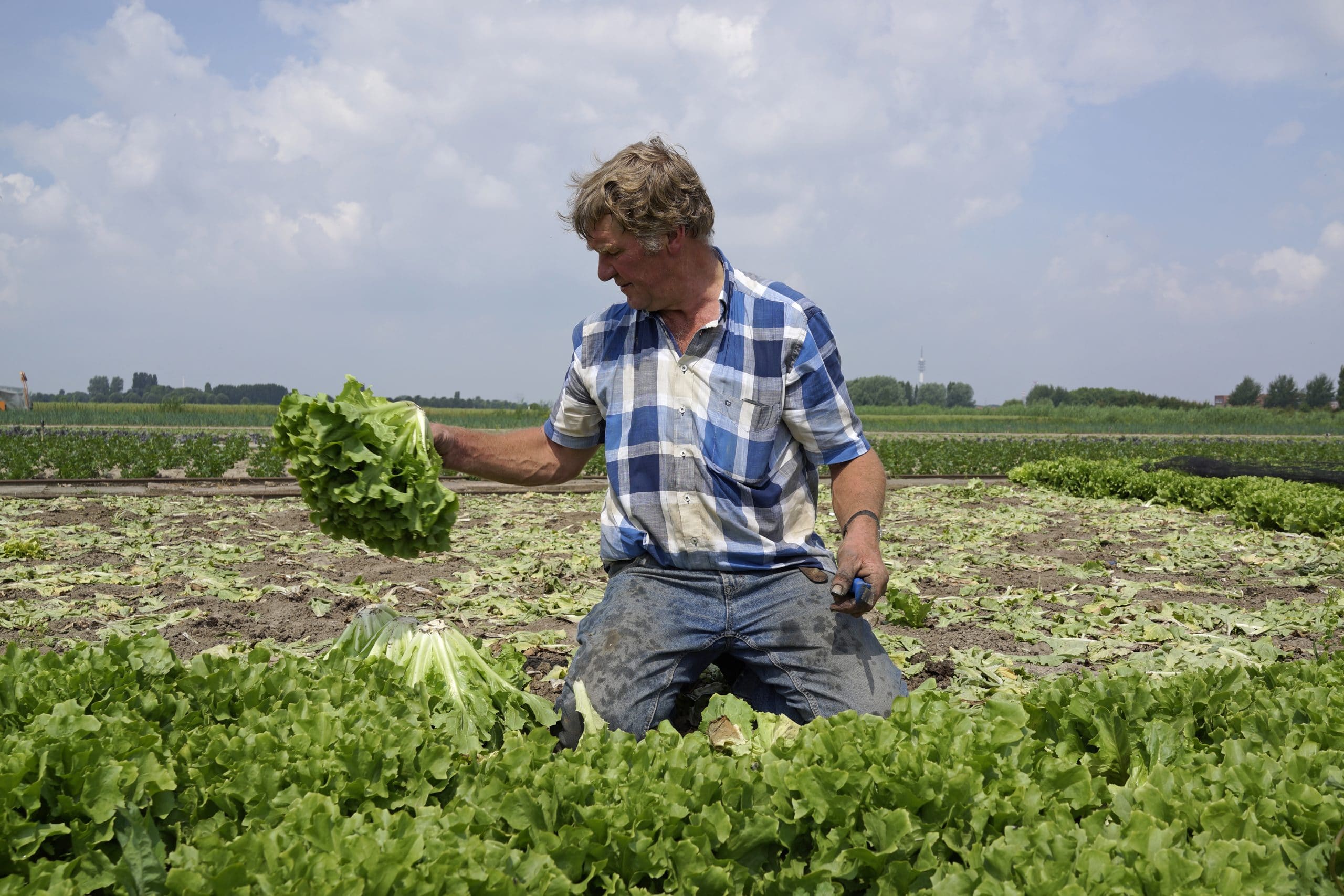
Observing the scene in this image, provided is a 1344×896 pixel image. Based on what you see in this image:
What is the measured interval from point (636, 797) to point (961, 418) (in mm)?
57058

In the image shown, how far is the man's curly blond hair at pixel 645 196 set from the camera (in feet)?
12.2

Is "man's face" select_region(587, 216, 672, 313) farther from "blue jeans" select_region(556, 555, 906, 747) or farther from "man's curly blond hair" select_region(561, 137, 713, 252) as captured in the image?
"blue jeans" select_region(556, 555, 906, 747)

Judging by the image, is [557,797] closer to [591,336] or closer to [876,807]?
[876,807]

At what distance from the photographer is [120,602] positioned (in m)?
6.20

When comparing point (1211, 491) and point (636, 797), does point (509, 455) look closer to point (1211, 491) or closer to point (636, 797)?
point (636, 797)

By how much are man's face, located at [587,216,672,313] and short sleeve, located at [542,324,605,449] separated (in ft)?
1.57

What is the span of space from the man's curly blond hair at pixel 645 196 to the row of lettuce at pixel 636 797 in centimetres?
204

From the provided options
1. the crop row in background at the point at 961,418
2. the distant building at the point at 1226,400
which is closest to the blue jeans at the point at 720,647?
the crop row in background at the point at 961,418

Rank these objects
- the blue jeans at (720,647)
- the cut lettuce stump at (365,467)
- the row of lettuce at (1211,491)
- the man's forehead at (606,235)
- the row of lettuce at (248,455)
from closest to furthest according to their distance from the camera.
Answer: the cut lettuce stump at (365,467) < the blue jeans at (720,647) < the man's forehead at (606,235) < the row of lettuce at (1211,491) < the row of lettuce at (248,455)

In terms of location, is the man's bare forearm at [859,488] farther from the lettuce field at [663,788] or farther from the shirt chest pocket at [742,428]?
the lettuce field at [663,788]

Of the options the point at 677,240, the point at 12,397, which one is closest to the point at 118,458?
the point at 677,240

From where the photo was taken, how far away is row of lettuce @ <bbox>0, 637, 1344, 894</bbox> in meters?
2.10

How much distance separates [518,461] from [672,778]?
2118 mm

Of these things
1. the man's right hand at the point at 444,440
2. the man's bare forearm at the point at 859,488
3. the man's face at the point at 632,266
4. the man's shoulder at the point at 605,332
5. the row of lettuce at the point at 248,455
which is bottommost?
the row of lettuce at the point at 248,455
